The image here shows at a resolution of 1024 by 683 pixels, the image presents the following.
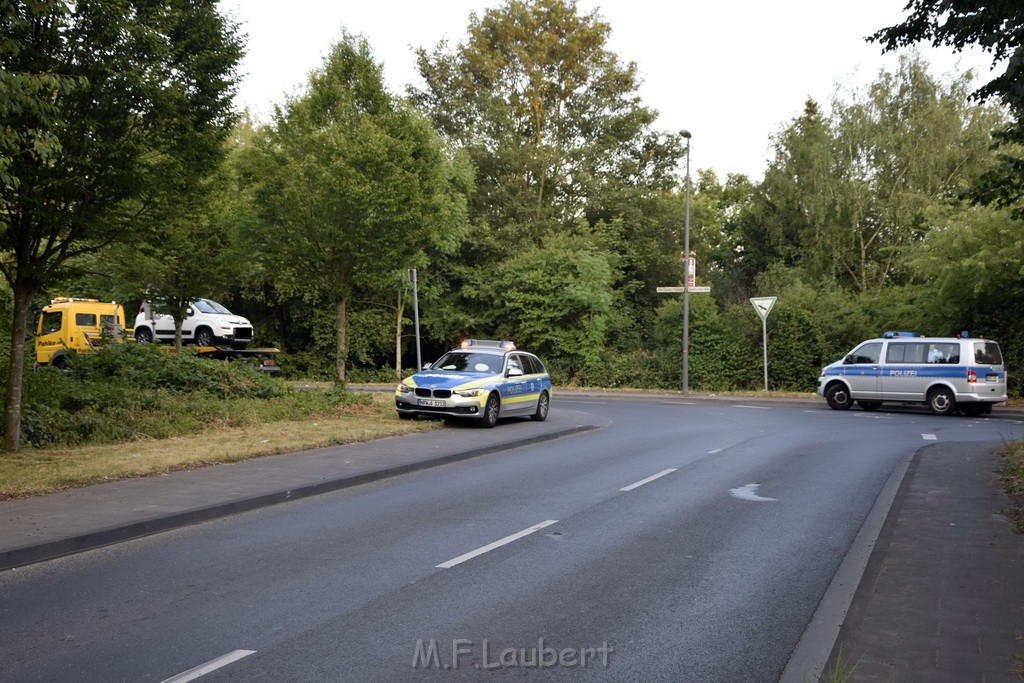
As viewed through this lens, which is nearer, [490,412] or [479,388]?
[479,388]

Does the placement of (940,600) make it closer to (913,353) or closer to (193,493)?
(193,493)

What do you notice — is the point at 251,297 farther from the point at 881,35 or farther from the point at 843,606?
the point at 843,606

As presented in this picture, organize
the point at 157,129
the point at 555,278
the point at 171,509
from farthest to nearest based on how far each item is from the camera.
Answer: the point at 555,278, the point at 157,129, the point at 171,509

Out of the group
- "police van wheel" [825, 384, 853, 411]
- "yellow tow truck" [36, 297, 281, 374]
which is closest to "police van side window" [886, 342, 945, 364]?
"police van wheel" [825, 384, 853, 411]

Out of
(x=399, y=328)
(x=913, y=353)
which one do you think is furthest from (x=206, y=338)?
(x=913, y=353)

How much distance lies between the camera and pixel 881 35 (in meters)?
9.68

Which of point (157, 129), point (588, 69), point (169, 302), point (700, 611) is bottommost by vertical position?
point (700, 611)

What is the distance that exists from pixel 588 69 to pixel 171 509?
126 feet

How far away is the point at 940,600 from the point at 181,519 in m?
6.58

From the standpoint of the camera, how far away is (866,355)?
25234 mm

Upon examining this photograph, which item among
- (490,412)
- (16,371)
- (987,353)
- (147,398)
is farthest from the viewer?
(987,353)

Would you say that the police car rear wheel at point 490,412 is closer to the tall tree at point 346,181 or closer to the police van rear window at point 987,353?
the tall tree at point 346,181

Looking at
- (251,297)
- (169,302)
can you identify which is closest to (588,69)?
(251,297)

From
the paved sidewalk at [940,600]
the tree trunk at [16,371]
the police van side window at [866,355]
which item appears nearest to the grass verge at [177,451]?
the tree trunk at [16,371]
